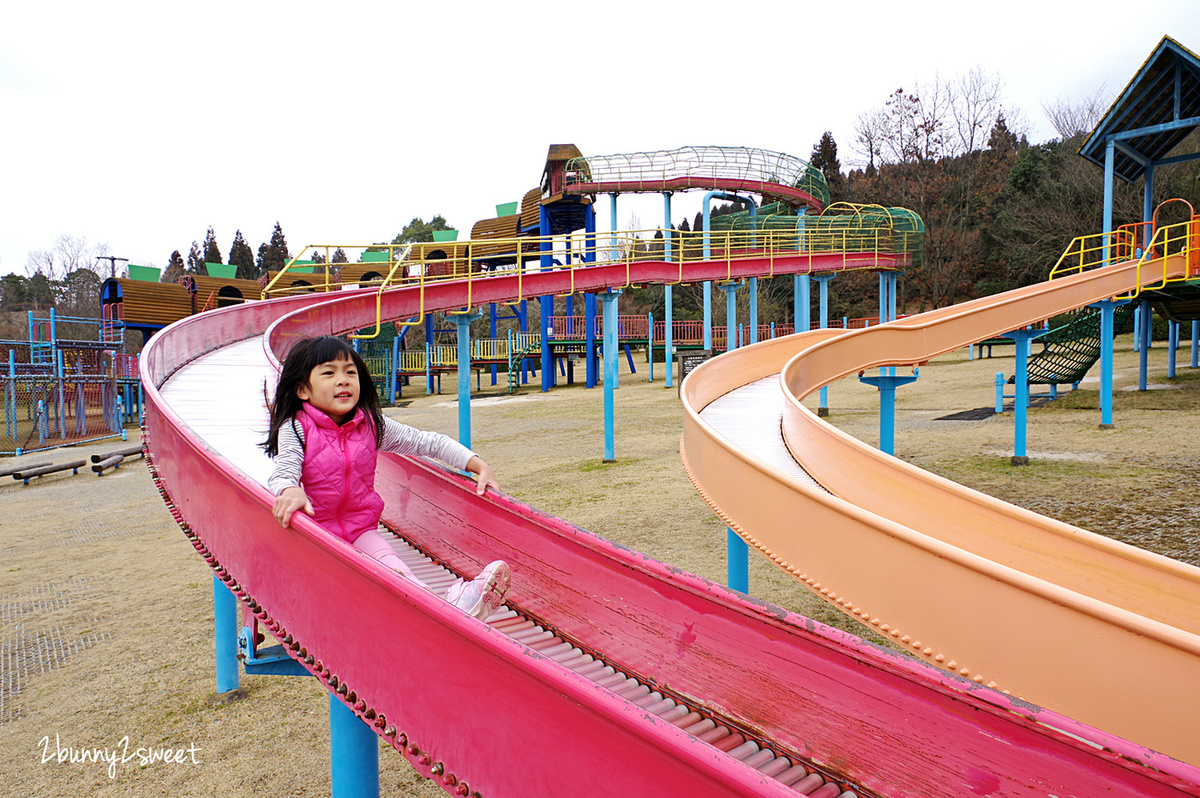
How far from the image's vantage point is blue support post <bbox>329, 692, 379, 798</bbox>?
2822mm

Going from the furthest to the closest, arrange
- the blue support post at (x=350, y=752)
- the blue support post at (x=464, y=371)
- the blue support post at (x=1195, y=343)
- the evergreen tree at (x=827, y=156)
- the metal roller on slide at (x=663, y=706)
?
1. the evergreen tree at (x=827, y=156)
2. the blue support post at (x=1195, y=343)
3. the blue support post at (x=464, y=371)
4. the blue support post at (x=350, y=752)
5. the metal roller on slide at (x=663, y=706)

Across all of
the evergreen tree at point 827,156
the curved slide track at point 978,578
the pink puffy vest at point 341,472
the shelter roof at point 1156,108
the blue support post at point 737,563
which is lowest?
the blue support post at point 737,563

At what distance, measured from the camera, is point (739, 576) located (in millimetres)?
5324

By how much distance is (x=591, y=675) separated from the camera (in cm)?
314

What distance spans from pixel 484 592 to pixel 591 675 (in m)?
0.64

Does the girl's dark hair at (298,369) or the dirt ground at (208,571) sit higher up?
the girl's dark hair at (298,369)

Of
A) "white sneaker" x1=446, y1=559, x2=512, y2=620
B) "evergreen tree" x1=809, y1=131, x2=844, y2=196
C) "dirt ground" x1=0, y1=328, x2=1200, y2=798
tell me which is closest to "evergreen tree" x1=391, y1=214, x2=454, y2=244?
"evergreen tree" x1=809, y1=131, x2=844, y2=196

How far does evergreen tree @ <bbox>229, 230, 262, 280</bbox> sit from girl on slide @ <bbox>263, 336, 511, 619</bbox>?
2919 inches

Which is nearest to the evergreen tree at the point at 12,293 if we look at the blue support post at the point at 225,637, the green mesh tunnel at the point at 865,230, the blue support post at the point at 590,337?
the blue support post at the point at 590,337

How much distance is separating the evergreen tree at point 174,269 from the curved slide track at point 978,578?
70.6 m

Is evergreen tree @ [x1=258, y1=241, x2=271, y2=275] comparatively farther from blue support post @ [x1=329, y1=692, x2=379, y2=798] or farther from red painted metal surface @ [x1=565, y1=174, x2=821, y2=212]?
blue support post @ [x1=329, y1=692, x2=379, y2=798]

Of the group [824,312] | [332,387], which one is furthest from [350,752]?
[824,312]

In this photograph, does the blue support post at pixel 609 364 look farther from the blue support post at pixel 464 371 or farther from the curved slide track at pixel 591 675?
the curved slide track at pixel 591 675

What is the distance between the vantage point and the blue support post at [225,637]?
188 inches
